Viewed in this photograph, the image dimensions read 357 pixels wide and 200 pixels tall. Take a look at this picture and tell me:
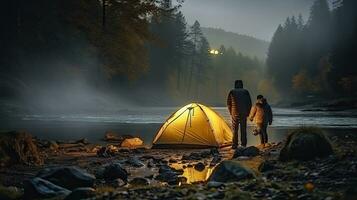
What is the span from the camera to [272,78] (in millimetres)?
118062

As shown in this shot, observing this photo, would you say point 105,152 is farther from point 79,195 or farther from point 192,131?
point 79,195

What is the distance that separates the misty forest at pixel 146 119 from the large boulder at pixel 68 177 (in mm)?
25

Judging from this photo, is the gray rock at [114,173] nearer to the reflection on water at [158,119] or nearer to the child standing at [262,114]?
the child standing at [262,114]

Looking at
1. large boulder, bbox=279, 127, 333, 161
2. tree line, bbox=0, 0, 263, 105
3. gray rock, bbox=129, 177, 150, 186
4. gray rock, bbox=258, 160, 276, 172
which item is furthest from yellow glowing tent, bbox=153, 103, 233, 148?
tree line, bbox=0, 0, 263, 105

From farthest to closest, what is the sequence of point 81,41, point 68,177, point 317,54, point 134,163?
point 317,54 < point 81,41 < point 134,163 < point 68,177

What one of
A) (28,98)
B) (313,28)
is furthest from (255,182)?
(313,28)

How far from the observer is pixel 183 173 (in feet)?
38.1

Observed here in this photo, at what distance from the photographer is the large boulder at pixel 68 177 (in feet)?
29.9

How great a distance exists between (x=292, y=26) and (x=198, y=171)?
102m

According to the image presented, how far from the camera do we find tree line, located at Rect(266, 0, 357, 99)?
61156mm

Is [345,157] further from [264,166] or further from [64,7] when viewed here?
[64,7]

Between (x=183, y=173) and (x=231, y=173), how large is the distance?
101 inches

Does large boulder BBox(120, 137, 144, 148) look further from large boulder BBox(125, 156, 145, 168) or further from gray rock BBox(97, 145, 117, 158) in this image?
large boulder BBox(125, 156, 145, 168)

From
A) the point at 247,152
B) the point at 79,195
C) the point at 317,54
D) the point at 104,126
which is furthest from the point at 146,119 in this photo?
the point at 317,54
